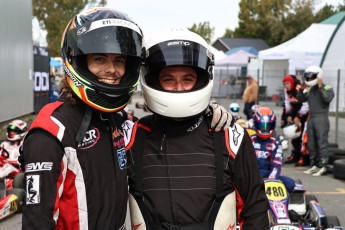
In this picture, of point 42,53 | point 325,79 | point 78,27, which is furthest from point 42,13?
point 78,27

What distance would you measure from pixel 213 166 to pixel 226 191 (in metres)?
0.13

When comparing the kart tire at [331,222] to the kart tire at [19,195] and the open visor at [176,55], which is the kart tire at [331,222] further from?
the kart tire at [19,195]

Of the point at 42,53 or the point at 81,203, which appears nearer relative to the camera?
the point at 81,203

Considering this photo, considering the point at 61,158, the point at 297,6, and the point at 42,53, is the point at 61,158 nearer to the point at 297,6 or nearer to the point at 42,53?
the point at 42,53

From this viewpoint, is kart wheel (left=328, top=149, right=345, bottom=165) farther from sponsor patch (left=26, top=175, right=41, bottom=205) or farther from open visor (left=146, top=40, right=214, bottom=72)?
sponsor patch (left=26, top=175, right=41, bottom=205)

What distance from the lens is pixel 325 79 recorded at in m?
14.3

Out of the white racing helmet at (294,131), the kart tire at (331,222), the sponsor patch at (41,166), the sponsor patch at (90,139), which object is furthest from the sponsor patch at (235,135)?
the white racing helmet at (294,131)

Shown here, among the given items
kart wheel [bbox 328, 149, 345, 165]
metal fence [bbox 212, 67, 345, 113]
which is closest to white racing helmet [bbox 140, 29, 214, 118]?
kart wheel [bbox 328, 149, 345, 165]

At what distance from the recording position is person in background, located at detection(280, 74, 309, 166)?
29.6ft

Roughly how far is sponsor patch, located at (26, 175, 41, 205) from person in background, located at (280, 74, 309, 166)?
7.85 m

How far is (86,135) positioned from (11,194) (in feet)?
13.6

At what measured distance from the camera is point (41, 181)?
171cm

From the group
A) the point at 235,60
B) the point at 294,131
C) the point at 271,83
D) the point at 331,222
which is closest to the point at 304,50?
the point at 271,83

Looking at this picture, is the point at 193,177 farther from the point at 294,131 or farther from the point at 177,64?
the point at 294,131
